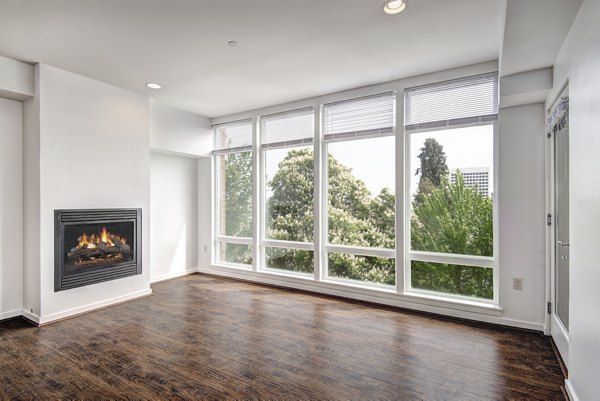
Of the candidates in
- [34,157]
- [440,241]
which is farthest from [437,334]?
[34,157]

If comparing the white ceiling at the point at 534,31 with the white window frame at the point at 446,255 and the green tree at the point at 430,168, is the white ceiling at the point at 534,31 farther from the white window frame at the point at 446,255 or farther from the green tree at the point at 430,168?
the green tree at the point at 430,168

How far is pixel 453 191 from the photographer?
3564mm

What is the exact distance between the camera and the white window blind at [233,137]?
524 cm

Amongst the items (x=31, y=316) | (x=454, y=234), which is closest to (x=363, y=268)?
(x=454, y=234)

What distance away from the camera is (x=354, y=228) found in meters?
4.27

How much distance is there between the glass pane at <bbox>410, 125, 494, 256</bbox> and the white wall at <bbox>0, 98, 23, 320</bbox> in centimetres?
446

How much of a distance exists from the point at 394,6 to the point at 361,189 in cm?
227

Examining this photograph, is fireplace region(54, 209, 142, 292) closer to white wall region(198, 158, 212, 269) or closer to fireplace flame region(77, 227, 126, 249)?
fireplace flame region(77, 227, 126, 249)

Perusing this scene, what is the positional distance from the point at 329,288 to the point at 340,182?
4.73ft

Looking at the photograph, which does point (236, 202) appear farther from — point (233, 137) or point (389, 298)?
point (389, 298)

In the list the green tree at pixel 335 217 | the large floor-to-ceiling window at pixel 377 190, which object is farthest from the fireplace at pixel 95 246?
the green tree at pixel 335 217

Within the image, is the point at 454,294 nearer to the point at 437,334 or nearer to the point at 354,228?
the point at 437,334

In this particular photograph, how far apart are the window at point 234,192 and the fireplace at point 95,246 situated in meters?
1.50

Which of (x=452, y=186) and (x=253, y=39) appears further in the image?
(x=452, y=186)
